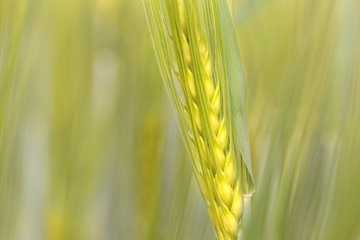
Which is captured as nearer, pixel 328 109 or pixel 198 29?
pixel 198 29

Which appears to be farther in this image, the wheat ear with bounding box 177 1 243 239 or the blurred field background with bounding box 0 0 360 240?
the blurred field background with bounding box 0 0 360 240

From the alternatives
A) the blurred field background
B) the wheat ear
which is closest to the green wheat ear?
the wheat ear

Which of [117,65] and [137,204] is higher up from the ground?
[117,65]

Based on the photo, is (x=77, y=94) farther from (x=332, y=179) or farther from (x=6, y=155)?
(x=332, y=179)

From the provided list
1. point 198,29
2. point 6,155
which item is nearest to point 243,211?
point 198,29

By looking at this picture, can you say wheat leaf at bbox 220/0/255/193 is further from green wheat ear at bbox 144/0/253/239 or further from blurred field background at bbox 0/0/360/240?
blurred field background at bbox 0/0/360/240

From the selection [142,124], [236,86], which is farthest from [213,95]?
[142,124]
